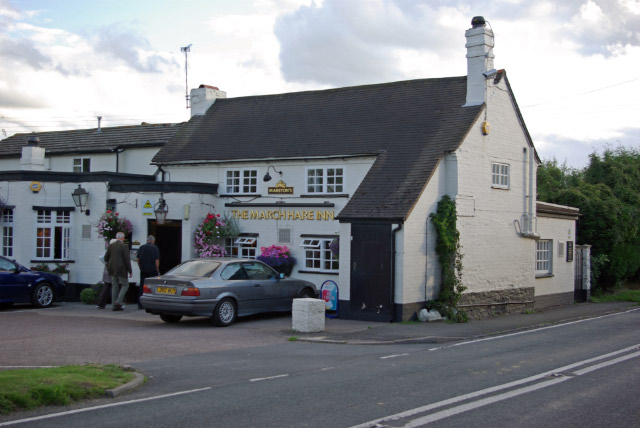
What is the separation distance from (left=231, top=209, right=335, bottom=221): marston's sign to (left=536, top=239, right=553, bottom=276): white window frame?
8277mm

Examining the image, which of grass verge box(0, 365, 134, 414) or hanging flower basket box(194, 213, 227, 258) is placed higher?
hanging flower basket box(194, 213, 227, 258)

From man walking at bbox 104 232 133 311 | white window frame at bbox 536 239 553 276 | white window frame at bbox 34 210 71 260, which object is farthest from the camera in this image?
white window frame at bbox 536 239 553 276

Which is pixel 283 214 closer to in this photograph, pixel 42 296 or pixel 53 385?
pixel 42 296

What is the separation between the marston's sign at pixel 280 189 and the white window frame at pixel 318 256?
1.64m

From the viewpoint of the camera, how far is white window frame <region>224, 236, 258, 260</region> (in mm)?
21562

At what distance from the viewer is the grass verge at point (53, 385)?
8008mm

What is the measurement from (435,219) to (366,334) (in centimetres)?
451

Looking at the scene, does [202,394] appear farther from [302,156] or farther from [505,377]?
[302,156]

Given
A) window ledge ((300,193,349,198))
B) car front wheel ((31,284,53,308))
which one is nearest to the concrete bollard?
window ledge ((300,193,349,198))

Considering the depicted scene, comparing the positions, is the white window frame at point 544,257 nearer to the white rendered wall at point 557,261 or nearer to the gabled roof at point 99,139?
the white rendered wall at point 557,261

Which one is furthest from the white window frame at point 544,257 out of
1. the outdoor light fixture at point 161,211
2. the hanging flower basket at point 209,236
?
the outdoor light fixture at point 161,211

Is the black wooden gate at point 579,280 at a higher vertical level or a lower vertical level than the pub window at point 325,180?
lower

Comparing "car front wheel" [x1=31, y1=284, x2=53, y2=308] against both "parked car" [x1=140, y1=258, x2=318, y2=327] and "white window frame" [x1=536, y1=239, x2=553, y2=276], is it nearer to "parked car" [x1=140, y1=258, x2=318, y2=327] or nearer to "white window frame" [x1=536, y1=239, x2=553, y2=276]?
"parked car" [x1=140, y1=258, x2=318, y2=327]

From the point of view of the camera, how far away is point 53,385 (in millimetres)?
8516
